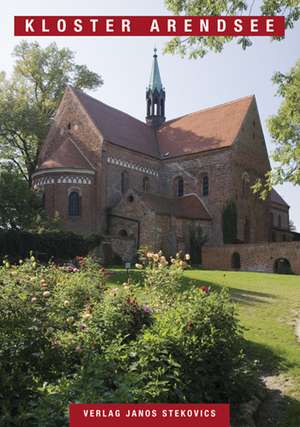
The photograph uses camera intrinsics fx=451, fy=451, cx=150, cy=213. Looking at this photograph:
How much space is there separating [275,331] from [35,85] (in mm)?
37413

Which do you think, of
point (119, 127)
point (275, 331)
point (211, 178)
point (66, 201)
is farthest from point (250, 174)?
point (275, 331)

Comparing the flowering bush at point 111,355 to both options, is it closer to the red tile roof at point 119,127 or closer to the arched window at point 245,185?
the red tile roof at point 119,127

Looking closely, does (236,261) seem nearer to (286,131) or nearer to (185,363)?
(286,131)

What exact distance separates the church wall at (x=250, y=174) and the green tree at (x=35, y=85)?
1572 centimetres

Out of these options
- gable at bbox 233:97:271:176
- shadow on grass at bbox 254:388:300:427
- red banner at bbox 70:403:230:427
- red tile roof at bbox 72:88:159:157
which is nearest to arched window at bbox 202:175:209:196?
gable at bbox 233:97:271:176

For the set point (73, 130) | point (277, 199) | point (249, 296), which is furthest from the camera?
point (277, 199)

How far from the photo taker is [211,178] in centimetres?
3659

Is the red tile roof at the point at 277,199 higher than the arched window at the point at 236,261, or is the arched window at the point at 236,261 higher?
the red tile roof at the point at 277,199

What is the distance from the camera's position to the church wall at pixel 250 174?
36.3m

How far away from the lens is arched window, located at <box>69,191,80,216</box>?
32750 millimetres

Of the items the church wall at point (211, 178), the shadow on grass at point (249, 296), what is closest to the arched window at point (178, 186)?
the church wall at point (211, 178)

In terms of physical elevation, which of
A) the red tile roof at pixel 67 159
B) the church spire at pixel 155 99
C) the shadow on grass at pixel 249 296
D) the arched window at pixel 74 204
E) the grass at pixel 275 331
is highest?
the church spire at pixel 155 99

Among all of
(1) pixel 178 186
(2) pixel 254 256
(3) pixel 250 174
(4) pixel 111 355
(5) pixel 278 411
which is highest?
(3) pixel 250 174

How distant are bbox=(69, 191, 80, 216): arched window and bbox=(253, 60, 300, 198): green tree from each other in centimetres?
1746
